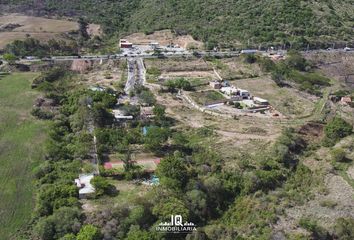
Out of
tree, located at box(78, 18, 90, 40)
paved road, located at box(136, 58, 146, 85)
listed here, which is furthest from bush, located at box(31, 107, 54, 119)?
tree, located at box(78, 18, 90, 40)

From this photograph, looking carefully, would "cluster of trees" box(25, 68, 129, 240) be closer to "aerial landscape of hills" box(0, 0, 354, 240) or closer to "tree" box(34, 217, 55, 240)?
"tree" box(34, 217, 55, 240)

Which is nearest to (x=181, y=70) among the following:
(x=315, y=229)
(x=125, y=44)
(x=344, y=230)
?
(x=125, y=44)

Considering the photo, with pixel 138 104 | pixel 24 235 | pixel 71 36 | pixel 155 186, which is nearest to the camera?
pixel 24 235

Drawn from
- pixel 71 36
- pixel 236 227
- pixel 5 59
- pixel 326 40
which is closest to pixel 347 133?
pixel 236 227

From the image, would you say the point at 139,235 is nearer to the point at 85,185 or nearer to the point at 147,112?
the point at 85,185

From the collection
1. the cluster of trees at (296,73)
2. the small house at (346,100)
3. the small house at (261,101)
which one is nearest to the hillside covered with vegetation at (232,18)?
the cluster of trees at (296,73)

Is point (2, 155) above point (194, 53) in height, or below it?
below

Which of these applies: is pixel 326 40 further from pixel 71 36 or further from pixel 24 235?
pixel 24 235

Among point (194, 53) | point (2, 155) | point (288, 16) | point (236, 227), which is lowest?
point (236, 227)
